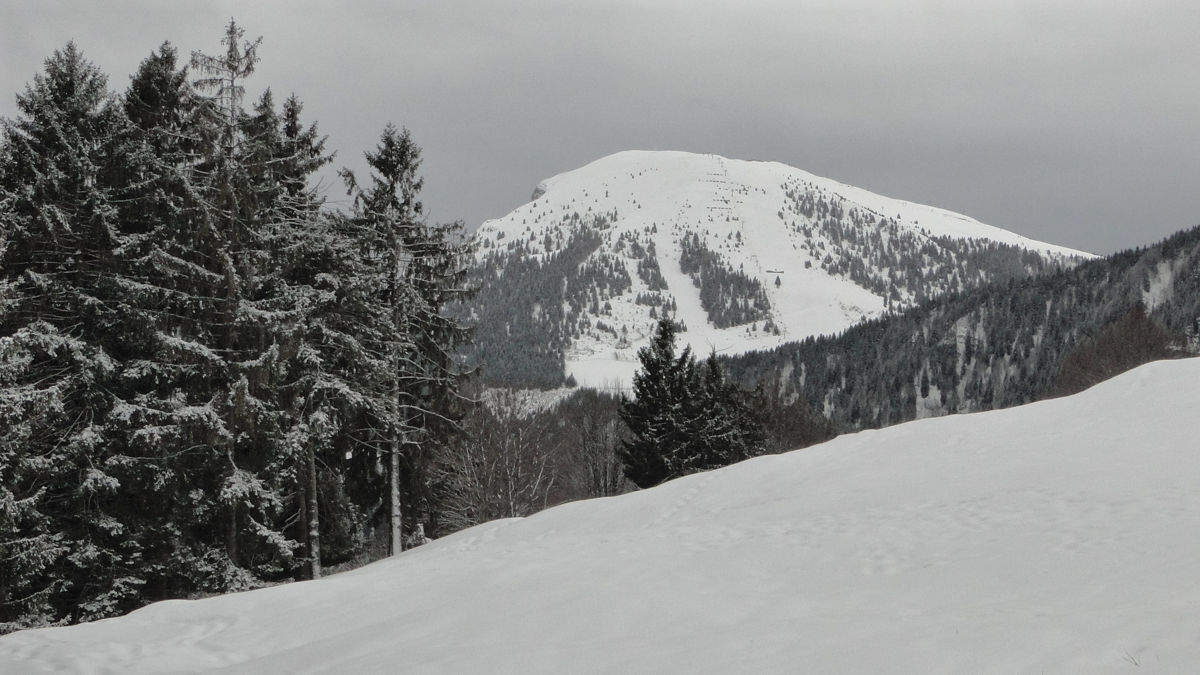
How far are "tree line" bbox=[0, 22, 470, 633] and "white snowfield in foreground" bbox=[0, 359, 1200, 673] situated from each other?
13.6 feet

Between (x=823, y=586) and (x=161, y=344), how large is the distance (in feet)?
43.5

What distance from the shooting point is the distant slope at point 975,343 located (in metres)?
153

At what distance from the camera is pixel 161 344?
1638 cm

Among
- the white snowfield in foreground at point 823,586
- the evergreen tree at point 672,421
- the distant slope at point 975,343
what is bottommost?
the white snowfield in foreground at point 823,586

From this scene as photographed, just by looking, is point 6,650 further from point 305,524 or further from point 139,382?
point 305,524

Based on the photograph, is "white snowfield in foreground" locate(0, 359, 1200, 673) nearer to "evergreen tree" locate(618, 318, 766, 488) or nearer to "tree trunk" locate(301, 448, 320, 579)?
"tree trunk" locate(301, 448, 320, 579)

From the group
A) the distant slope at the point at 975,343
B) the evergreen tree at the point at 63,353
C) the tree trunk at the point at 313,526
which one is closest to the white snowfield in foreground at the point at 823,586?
the tree trunk at the point at 313,526

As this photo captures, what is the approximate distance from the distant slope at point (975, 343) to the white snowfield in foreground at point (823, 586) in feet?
430

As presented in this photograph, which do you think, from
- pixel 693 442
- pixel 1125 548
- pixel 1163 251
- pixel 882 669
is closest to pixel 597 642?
pixel 882 669

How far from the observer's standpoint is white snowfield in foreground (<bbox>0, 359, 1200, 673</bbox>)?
7355 millimetres

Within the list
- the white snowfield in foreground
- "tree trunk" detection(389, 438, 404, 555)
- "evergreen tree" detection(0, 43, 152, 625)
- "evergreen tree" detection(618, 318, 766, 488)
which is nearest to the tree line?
"evergreen tree" detection(0, 43, 152, 625)

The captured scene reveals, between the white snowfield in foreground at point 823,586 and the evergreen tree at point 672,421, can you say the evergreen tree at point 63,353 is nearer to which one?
the white snowfield in foreground at point 823,586

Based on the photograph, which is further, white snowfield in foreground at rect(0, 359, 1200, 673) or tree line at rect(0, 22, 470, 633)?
tree line at rect(0, 22, 470, 633)

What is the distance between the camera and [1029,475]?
531 inches
